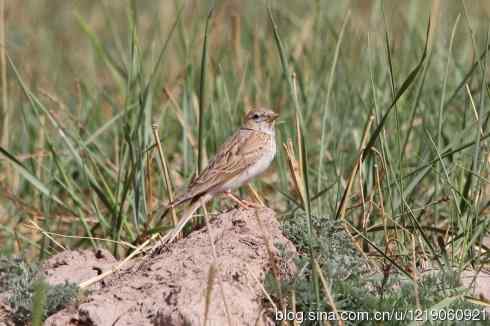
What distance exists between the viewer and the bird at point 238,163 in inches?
225

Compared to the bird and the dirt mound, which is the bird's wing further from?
the dirt mound

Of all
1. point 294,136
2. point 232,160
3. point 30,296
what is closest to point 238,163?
point 232,160

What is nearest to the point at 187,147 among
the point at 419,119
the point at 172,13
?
the point at 419,119

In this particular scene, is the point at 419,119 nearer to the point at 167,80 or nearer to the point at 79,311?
the point at 167,80

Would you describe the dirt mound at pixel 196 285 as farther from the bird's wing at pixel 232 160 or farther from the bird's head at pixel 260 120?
the bird's head at pixel 260 120

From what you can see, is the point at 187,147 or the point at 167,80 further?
the point at 167,80

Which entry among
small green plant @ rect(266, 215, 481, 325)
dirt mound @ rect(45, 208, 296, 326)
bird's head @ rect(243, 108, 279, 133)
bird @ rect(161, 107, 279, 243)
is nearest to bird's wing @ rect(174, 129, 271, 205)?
bird @ rect(161, 107, 279, 243)

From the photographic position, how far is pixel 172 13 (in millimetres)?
11773

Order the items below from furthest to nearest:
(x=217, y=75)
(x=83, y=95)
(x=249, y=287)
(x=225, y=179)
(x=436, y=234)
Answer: (x=83, y=95) < (x=217, y=75) < (x=225, y=179) < (x=436, y=234) < (x=249, y=287)

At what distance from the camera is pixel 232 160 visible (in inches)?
236

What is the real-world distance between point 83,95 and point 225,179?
3074 mm

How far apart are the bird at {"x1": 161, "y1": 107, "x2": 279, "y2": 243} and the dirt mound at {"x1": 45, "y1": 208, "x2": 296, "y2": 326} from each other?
786mm

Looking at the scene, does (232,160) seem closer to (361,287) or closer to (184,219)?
(184,219)

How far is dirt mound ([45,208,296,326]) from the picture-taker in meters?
4.16
